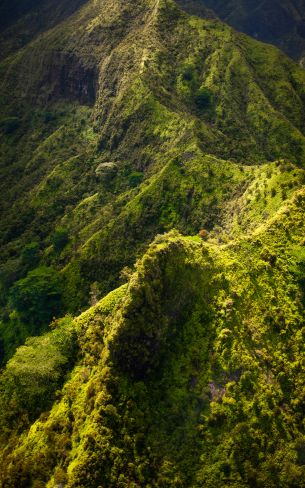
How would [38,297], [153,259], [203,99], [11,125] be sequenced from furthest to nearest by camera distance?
[11,125] < [203,99] < [38,297] < [153,259]

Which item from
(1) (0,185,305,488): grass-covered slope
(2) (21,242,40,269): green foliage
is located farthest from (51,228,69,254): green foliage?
(1) (0,185,305,488): grass-covered slope

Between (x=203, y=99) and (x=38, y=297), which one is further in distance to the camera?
(x=203, y=99)

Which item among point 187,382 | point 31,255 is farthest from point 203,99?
point 187,382

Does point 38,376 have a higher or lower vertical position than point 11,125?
lower

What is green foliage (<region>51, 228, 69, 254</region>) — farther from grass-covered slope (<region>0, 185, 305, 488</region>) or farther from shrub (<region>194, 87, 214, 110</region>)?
shrub (<region>194, 87, 214, 110</region>)

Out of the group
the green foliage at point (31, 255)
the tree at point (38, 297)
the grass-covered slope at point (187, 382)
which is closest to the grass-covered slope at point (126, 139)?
the green foliage at point (31, 255)

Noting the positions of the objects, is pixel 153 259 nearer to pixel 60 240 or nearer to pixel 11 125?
pixel 60 240

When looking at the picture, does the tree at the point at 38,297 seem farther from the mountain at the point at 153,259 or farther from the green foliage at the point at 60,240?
the green foliage at the point at 60,240
